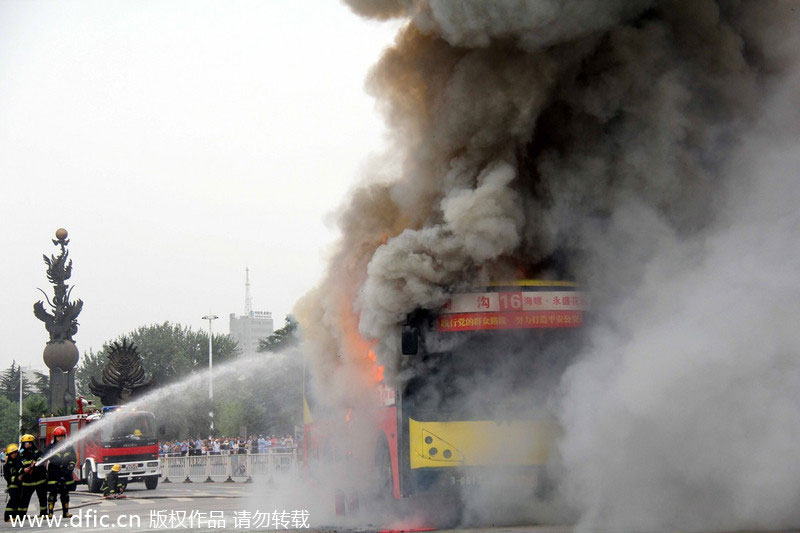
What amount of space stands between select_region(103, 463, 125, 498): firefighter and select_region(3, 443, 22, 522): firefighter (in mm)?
8818

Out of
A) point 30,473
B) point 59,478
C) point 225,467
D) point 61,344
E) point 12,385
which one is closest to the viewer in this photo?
point 30,473

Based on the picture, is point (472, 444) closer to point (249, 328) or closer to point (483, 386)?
point (483, 386)

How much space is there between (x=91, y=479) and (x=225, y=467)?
5.84 metres

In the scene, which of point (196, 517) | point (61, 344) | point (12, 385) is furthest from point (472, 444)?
point (12, 385)

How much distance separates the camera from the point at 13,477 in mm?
14852

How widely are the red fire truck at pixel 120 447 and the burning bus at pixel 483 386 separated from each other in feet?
59.1

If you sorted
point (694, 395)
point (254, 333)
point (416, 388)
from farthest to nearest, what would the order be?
1. point (254, 333)
2. point (416, 388)
3. point (694, 395)

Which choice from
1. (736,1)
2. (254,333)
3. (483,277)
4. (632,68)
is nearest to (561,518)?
(483,277)

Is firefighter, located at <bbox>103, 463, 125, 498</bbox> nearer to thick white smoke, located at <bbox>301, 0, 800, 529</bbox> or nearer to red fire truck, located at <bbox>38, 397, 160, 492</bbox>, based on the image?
red fire truck, located at <bbox>38, 397, 160, 492</bbox>

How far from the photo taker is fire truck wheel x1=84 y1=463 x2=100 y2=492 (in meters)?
27.6

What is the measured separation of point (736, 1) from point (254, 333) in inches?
7345

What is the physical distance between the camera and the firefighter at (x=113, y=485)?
79.0 ft

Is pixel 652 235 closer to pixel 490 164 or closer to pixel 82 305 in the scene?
pixel 490 164

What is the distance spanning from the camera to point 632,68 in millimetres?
11602
